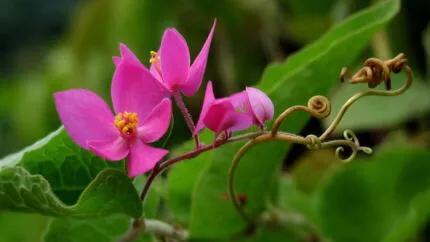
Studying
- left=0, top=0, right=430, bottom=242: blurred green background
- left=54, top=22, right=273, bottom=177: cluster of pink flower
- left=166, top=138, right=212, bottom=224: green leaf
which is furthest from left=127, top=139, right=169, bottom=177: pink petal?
left=0, top=0, right=430, bottom=242: blurred green background

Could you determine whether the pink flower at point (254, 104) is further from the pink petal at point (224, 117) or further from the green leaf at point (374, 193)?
the green leaf at point (374, 193)

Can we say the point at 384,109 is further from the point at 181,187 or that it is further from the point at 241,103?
the point at 241,103

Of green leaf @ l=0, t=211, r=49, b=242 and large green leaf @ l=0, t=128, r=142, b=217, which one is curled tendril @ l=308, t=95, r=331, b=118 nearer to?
large green leaf @ l=0, t=128, r=142, b=217

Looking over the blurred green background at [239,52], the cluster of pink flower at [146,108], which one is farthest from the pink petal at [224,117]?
the blurred green background at [239,52]

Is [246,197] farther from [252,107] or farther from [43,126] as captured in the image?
[43,126]

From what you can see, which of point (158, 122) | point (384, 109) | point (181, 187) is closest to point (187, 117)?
point (158, 122)

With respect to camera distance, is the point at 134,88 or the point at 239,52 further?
the point at 239,52
